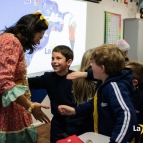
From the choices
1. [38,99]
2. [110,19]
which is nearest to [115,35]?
[110,19]

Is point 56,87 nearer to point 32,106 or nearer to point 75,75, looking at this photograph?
point 75,75

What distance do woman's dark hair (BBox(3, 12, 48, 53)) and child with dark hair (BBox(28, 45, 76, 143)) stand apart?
38 centimetres

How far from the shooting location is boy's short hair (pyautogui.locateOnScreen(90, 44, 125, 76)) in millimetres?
1160

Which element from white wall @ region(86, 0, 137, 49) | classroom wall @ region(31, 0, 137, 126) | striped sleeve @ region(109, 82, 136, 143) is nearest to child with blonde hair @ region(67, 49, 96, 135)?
striped sleeve @ region(109, 82, 136, 143)

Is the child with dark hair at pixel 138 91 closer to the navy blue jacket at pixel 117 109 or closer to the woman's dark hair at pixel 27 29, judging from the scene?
the navy blue jacket at pixel 117 109

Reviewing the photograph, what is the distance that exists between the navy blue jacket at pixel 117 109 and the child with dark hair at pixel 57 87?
335 millimetres

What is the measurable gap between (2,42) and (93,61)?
18.6 inches

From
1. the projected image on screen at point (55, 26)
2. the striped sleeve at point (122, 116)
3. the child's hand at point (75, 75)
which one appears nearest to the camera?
the striped sleeve at point (122, 116)

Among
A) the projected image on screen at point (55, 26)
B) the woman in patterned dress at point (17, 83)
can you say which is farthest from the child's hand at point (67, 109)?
the projected image on screen at point (55, 26)

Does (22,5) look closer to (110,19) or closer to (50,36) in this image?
(50,36)

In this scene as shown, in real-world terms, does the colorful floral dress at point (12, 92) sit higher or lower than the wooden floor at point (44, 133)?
higher

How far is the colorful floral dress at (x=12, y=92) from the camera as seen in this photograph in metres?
1.01

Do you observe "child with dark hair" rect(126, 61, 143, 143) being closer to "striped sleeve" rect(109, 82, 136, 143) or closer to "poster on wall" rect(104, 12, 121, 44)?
"striped sleeve" rect(109, 82, 136, 143)

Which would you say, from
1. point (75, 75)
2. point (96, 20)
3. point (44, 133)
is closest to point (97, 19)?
point (96, 20)
